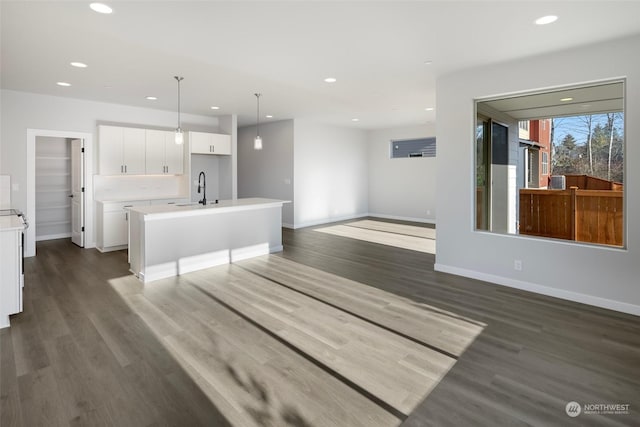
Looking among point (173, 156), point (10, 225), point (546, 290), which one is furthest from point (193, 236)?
point (546, 290)

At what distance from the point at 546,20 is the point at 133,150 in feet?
21.3

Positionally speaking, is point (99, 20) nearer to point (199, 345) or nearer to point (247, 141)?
point (199, 345)

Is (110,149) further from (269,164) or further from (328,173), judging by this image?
(328,173)

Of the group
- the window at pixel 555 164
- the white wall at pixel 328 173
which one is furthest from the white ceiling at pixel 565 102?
the white wall at pixel 328 173

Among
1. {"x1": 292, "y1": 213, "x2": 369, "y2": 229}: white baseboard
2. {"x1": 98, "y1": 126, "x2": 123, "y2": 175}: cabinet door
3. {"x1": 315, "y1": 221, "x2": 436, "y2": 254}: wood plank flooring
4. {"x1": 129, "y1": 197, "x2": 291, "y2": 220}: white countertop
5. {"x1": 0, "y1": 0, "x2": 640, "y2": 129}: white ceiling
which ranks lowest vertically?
{"x1": 315, "y1": 221, "x2": 436, "y2": 254}: wood plank flooring

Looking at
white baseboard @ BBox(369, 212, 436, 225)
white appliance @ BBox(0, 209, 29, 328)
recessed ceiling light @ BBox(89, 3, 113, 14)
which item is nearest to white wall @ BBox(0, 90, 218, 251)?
white appliance @ BBox(0, 209, 29, 328)

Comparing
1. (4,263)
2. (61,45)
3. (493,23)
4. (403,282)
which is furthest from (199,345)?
(493,23)

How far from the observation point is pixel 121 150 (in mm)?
6480

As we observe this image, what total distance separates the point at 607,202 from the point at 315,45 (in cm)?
339

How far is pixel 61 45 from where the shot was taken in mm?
3670

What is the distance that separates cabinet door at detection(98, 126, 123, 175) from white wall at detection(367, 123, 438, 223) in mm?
6743

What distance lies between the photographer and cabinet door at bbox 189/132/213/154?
7227 mm

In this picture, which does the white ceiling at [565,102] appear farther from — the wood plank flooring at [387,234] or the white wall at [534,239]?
the wood plank flooring at [387,234]

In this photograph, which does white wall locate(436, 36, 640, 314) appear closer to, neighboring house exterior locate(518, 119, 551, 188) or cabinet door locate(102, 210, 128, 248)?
neighboring house exterior locate(518, 119, 551, 188)
